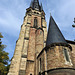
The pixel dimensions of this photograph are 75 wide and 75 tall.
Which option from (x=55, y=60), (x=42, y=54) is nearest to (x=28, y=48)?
(x=42, y=54)

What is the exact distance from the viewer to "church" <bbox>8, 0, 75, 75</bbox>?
30.3ft

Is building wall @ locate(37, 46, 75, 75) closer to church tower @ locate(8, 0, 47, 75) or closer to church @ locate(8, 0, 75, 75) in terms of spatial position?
church @ locate(8, 0, 75, 75)

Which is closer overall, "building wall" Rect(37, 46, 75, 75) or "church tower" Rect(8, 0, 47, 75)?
"building wall" Rect(37, 46, 75, 75)

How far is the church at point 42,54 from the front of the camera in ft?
30.3

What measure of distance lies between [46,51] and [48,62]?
4.94ft

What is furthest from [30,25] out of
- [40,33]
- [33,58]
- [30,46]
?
[33,58]

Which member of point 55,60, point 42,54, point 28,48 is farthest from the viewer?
point 28,48

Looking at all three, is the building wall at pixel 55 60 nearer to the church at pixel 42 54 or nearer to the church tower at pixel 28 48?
the church at pixel 42 54

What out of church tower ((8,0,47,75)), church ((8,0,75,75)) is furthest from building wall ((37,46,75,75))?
church tower ((8,0,47,75))

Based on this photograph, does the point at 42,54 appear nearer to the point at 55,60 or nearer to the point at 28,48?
the point at 55,60

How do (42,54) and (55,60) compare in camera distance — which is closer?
(55,60)

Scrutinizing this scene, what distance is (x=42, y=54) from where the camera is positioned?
1152 cm

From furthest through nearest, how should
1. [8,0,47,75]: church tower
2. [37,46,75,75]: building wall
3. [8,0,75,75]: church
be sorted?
[8,0,47,75]: church tower → [8,0,75,75]: church → [37,46,75,75]: building wall

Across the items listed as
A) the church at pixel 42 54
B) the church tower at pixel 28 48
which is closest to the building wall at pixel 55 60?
the church at pixel 42 54
